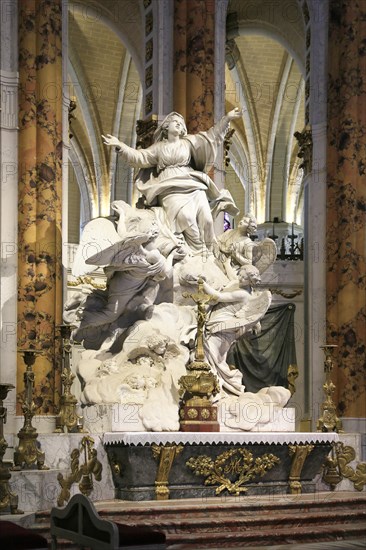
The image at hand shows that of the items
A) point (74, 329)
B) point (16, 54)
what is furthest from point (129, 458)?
point (16, 54)

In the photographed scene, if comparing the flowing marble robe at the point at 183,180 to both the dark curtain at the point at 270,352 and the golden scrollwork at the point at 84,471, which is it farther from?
the dark curtain at the point at 270,352

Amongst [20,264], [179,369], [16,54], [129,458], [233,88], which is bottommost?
[129,458]

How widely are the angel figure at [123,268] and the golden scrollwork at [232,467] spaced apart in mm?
1746

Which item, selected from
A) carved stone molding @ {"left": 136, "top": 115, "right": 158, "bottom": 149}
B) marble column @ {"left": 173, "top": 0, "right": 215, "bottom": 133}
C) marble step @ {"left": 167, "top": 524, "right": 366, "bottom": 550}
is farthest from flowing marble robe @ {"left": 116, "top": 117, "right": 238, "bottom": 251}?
marble step @ {"left": 167, "top": 524, "right": 366, "bottom": 550}

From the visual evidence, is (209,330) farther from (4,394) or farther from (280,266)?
(280,266)

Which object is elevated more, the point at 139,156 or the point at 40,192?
the point at 139,156

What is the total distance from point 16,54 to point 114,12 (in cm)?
368

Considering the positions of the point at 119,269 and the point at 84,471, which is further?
the point at 119,269

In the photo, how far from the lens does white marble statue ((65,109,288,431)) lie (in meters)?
10.8

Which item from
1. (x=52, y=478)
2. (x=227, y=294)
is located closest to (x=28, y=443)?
(x=52, y=478)

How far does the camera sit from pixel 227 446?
416 inches

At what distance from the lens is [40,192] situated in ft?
41.6

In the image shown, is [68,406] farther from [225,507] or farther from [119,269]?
[225,507]

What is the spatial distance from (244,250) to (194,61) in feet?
10.7
